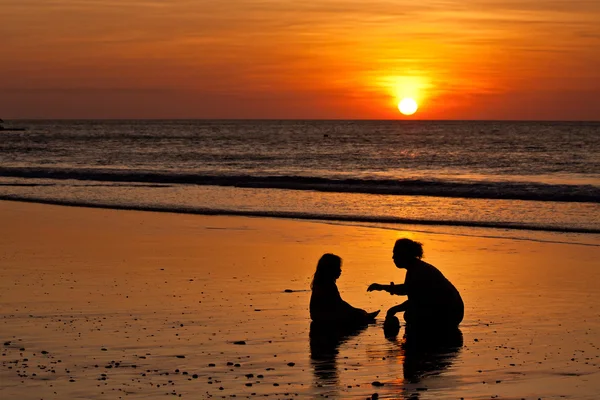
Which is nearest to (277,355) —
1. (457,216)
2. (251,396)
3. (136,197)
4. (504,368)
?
(251,396)

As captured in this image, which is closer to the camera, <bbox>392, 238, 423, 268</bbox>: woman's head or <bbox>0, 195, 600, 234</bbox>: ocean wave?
<bbox>392, 238, 423, 268</bbox>: woman's head

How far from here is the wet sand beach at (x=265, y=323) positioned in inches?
309

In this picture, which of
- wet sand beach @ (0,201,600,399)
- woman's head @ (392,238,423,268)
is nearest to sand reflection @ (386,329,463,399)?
wet sand beach @ (0,201,600,399)

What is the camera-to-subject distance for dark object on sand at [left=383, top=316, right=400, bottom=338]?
988 centimetres

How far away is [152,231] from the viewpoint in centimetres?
1912

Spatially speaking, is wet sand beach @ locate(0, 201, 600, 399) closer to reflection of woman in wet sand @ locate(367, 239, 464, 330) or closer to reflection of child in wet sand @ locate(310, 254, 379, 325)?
reflection of child in wet sand @ locate(310, 254, 379, 325)

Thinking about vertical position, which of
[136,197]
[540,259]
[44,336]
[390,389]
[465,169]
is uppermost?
[465,169]

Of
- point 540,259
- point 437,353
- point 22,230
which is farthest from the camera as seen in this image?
point 22,230

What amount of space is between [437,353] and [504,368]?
2.71 feet

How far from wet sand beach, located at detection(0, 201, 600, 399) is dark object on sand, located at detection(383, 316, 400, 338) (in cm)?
11

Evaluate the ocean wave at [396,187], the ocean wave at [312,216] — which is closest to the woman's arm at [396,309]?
the ocean wave at [312,216]

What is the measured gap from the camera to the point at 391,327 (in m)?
9.90

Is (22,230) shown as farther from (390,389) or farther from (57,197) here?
(390,389)

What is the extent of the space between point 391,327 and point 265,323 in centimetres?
139
